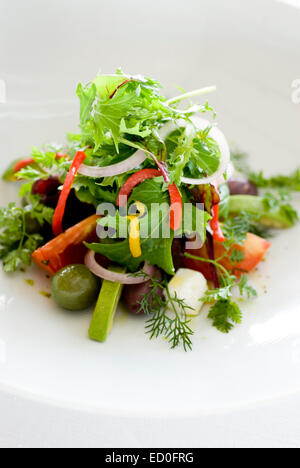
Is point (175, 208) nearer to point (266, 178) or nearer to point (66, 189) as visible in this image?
point (66, 189)

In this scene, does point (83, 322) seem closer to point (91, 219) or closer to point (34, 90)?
point (91, 219)

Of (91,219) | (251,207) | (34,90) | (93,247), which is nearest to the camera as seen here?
(93,247)

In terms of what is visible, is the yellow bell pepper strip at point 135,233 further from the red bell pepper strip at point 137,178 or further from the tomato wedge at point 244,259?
the tomato wedge at point 244,259

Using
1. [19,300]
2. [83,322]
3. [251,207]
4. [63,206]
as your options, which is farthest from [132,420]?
[251,207]

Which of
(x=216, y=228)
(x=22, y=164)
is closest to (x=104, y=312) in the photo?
(x=216, y=228)

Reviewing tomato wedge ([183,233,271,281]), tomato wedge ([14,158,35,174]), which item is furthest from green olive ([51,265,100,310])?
tomato wedge ([14,158,35,174])

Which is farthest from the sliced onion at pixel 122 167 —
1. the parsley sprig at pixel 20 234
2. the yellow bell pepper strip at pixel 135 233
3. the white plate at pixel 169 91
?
the white plate at pixel 169 91

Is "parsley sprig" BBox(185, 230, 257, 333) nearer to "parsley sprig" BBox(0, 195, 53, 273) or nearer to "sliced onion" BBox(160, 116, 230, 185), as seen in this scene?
"sliced onion" BBox(160, 116, 230, 185)
